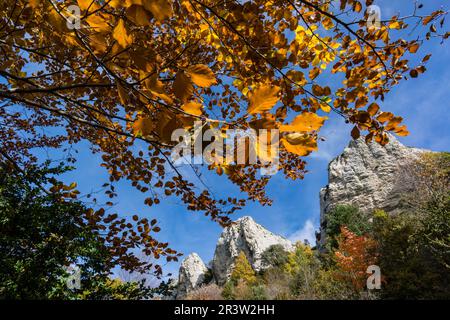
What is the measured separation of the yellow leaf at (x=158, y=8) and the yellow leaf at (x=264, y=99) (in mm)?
239

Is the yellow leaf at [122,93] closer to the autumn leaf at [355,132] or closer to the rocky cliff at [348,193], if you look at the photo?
the autumn leaf at [355,132]

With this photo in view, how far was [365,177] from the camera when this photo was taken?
107 feet

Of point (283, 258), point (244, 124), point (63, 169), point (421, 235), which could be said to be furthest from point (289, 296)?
point (244, 124)

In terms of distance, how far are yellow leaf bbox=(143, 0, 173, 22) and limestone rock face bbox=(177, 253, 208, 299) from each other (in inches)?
1770

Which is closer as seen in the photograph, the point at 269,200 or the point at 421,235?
the point at 269,200

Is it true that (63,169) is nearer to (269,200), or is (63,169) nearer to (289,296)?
(269,200)

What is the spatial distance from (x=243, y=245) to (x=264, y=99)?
3949 centimetres

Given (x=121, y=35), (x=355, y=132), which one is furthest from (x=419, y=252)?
(x=121, y=35)

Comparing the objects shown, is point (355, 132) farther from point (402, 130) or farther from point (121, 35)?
point (121, 35)

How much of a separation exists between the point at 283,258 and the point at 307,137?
34593mm

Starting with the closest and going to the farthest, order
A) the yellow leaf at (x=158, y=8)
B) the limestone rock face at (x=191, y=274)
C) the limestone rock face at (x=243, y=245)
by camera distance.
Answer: the yellow leaf at (x=158, y=8) → the limestone rock face at (x=243, y=245) → the limestone rock face at (x=191, y=274)

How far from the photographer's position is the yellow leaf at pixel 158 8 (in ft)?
1.69

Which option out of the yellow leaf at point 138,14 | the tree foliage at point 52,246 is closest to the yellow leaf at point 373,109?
the yellow leaf at point 138,14

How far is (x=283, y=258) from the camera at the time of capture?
1265 inches
